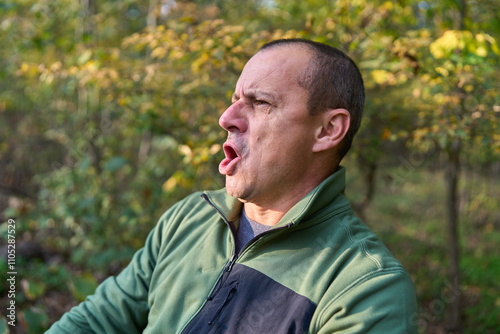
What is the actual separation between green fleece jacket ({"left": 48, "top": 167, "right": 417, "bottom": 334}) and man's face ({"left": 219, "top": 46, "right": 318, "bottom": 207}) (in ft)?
0.42

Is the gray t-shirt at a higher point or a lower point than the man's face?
lower

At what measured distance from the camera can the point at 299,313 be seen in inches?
52.4

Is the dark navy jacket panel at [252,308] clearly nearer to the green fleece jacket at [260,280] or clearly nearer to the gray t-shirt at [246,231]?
the green fleece jacket at [260,280]

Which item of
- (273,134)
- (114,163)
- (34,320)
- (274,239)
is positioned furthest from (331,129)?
(114,163)

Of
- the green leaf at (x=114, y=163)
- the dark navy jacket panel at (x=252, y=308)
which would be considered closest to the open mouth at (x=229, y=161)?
the dark navy jacket panel at (x=252, y=308)

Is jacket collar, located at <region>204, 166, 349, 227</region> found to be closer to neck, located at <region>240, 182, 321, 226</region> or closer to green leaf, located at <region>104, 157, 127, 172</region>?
neck, located at <region>240, 182, 321, 226</region>

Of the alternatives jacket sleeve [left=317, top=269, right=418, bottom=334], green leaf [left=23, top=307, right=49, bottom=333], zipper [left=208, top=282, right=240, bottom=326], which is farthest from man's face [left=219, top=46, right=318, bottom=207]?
green leaf [left=23, top=307, right=49, bottom=333]

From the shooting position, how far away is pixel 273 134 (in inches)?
61.7

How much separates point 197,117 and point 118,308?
256cm

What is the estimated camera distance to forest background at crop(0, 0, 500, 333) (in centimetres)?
271

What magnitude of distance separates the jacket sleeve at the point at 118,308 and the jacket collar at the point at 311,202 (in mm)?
389

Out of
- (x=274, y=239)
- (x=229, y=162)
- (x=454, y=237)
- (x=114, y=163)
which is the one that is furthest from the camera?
(x=114, y=163)

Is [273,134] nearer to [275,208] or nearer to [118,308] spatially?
[275,208]

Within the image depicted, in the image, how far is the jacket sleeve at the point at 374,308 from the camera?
1.20m
